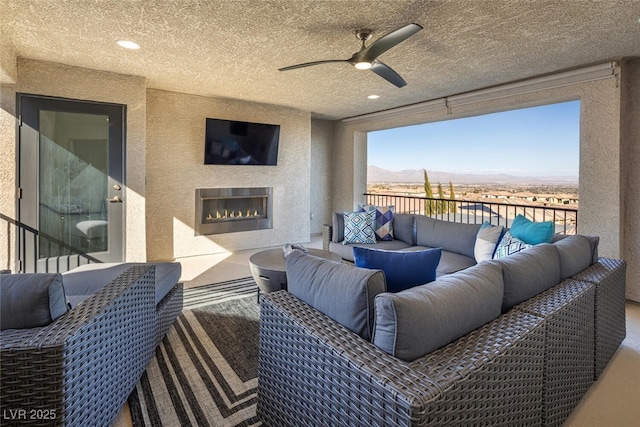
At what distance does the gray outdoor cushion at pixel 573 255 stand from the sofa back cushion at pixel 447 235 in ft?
4.09

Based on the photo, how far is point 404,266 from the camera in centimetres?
160

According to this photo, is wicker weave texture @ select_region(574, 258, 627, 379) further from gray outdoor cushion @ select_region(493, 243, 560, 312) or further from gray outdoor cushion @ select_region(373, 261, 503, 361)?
gray outdoor cushion @ select_region(373, 261, 503, 361)

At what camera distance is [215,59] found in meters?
3.50

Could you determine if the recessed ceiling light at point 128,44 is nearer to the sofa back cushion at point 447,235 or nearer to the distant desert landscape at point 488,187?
the sofa back cushion at point 447,235

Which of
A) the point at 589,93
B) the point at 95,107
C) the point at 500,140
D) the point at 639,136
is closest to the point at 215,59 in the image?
the point at 95,107

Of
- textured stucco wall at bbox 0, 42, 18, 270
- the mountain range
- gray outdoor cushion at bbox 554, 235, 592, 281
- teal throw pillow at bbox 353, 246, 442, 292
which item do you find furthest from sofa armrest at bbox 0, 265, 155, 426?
the mountain range

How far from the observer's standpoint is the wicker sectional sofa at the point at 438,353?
1015 mm

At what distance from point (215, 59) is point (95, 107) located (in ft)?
5.16

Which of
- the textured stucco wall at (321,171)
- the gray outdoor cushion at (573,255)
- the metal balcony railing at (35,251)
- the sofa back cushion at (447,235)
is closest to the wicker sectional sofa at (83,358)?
the metal balcony railing at (35,251)

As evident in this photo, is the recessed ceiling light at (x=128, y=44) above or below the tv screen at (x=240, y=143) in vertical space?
above

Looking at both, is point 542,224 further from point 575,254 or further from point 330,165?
point 330,165

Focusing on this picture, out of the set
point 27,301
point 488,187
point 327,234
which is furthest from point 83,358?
point 488,187

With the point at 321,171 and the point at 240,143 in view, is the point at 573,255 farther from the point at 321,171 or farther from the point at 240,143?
the point at 321,171

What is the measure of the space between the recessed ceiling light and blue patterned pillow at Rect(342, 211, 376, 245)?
9.33 ft
